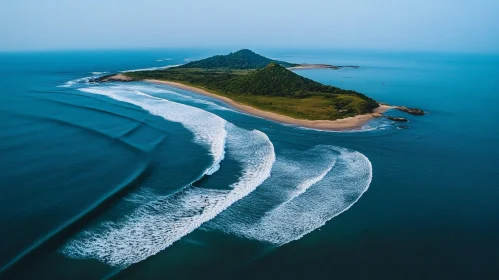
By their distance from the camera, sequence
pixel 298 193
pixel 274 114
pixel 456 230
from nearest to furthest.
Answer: pixel 456 230, pixel 298 193, pixel 274 114

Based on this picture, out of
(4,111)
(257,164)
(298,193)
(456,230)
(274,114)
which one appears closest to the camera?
(456,230)

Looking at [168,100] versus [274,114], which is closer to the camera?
[274,114]

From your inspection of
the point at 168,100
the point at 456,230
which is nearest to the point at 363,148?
the point at 456,230

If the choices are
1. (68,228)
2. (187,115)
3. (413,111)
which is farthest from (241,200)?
(413,111)

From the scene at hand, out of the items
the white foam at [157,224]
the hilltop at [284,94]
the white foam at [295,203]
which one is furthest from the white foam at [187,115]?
the hilltop at [284,94]

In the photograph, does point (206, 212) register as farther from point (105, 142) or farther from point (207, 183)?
point (105, 142)

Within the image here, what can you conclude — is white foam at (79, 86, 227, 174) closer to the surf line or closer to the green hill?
the surf line

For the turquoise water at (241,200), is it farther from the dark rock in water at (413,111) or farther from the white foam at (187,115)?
the dark rock in water at (413,111)
